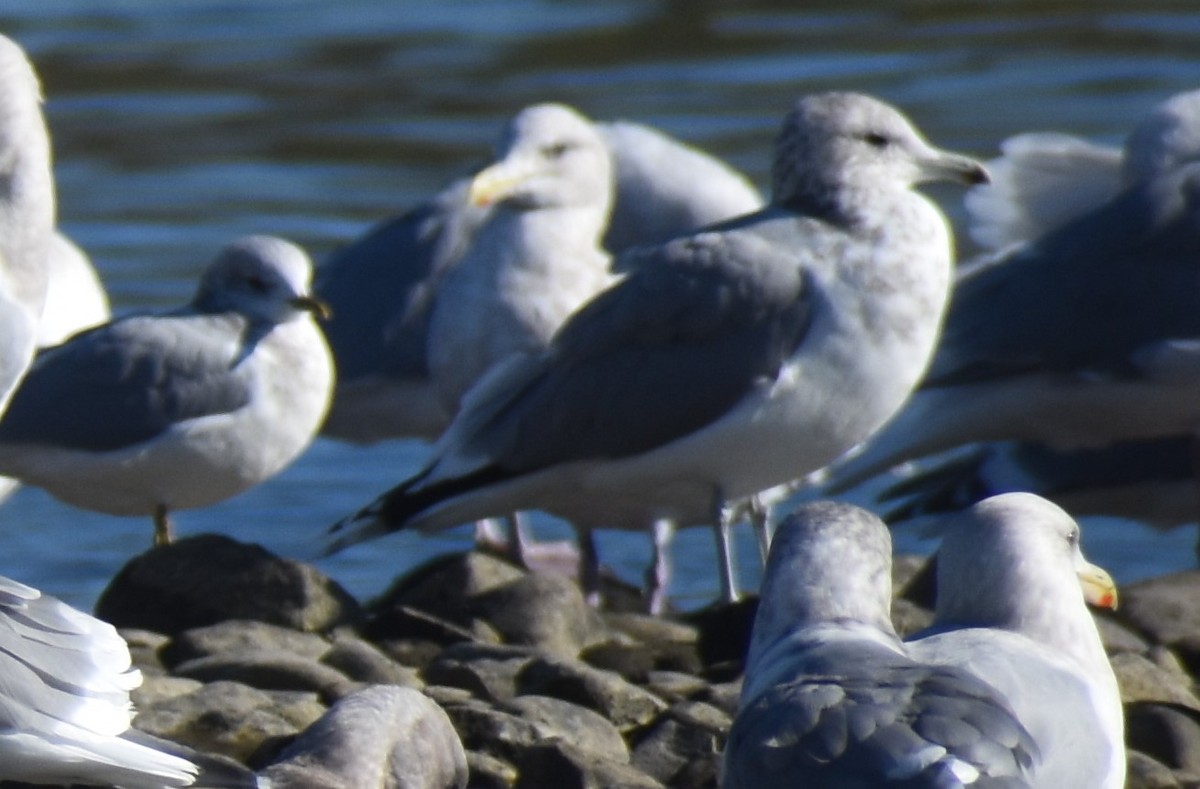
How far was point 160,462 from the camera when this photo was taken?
7.21 metres

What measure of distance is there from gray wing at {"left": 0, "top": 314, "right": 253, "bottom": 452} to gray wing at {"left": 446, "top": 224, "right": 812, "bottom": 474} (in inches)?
27.5

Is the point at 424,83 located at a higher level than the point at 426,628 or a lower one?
lower

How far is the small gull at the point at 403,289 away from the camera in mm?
9133

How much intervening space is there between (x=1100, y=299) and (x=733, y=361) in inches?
67.9

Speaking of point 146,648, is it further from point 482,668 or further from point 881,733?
point 881,733

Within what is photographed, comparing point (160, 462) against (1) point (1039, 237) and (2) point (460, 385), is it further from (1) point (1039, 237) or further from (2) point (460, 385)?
(1) point (1039, 237)

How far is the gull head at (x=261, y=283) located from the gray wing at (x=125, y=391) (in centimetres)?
20

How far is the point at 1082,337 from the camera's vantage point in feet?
26.3

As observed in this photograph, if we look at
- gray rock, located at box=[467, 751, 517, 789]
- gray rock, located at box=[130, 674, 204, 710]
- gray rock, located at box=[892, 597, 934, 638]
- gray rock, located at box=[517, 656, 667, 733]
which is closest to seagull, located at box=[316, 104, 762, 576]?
gray rock, located at box=[892, 597, 934, 638]

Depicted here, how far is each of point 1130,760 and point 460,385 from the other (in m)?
3.19

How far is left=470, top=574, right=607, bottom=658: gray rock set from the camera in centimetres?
625

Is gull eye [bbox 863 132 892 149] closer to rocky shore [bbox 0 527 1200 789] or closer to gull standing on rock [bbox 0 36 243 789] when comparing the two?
rocky shore [bbox 0 527 1200 789]

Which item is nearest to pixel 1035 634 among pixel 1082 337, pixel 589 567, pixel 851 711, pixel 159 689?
pixel 851 711

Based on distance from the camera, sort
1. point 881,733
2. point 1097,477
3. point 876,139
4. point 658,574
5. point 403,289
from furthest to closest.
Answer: point 403,289
point 1097,477
point 658,574
point 876,139
point 881,733
